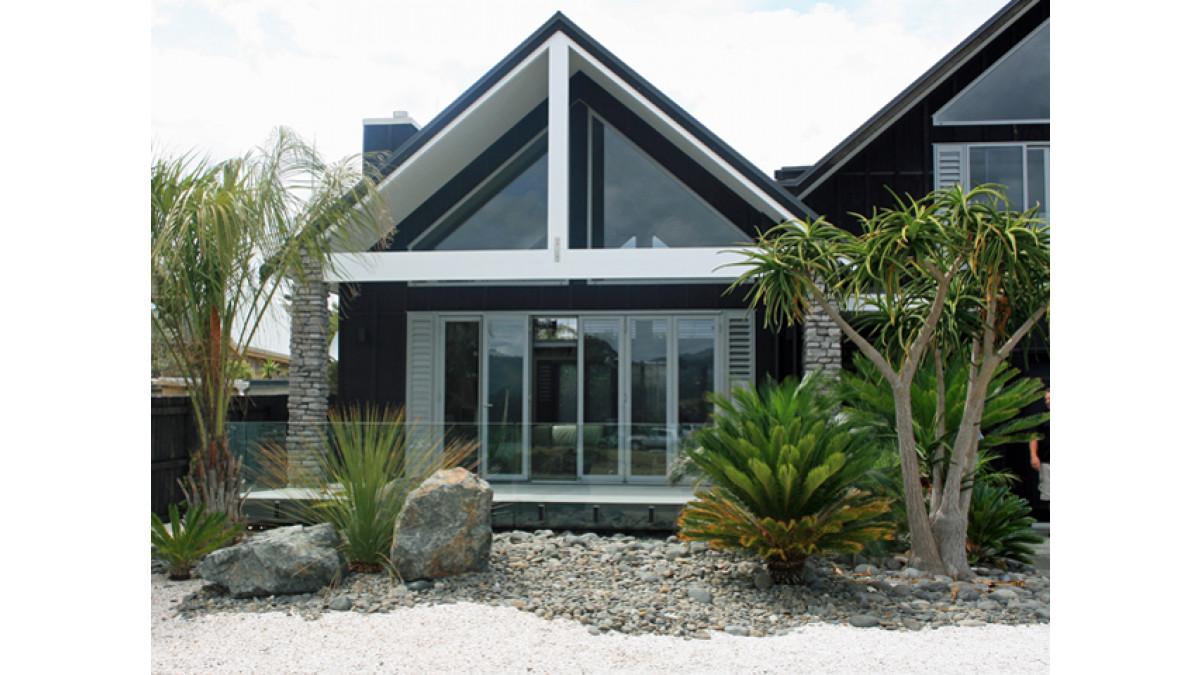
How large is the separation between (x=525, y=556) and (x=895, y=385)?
3452 millimetres

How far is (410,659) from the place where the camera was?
4.70m

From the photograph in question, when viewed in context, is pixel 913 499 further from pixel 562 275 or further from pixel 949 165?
pixel 949 165

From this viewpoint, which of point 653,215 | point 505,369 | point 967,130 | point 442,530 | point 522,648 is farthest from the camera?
point 967,130

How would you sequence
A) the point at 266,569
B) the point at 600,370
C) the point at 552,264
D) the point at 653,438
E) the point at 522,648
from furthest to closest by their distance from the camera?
1. the point at 600,370
2. the point at 552,264
3. the point at 653,438
4. the point at 266,569
5. the point at 522,648

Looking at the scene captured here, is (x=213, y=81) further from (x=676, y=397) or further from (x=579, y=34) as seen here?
(x=676, y=397)

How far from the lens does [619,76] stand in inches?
387

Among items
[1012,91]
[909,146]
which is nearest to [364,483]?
[909,146]

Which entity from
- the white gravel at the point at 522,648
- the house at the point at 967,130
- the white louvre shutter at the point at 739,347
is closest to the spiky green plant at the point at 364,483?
the white gravel at the point at 522,648

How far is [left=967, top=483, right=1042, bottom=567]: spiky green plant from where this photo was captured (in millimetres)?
7164

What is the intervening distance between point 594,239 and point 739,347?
8.81ft

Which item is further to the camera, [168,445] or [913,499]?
[168,445]

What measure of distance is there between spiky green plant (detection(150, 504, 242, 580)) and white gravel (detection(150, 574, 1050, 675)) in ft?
2.86

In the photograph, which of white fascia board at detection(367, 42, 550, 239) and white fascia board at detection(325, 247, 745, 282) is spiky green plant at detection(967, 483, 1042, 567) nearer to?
white fascia board at detection(325, 247, 745, 282)

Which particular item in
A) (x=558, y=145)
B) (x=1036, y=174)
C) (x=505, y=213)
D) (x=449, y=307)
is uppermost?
(x=1036, y=174)
